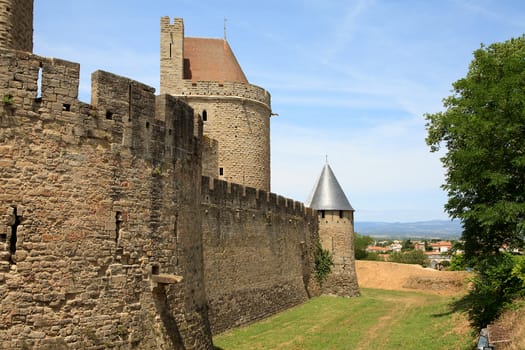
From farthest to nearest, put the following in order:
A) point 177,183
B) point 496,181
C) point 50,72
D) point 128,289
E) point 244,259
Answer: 1. point 244,259
2. point 496,181
3. point 177,183
4. point 128,289
5. point 50,72

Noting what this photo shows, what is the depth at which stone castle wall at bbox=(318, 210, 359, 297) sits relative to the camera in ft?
87.5

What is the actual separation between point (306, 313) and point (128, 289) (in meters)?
13.4

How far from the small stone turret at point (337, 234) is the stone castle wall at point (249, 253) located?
285cm

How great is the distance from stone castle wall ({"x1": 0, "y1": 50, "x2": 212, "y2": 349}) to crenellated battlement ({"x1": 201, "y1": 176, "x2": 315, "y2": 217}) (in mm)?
5678

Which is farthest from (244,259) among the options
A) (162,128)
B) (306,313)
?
(162,128)

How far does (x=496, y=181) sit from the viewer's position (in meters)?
14.0

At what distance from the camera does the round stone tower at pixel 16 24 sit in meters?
9.57

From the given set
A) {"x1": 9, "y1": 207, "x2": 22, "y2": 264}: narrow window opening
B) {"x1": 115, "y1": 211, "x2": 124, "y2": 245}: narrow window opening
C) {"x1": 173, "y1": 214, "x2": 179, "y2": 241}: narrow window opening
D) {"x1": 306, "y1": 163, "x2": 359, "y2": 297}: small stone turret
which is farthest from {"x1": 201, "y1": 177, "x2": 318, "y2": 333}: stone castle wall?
{"x1": 9, "y1": 207, "x2": 22, "y2": 264}: narrow window opening

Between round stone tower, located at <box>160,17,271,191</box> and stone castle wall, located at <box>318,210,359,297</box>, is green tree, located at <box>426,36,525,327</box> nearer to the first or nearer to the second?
round stone tower, located at <box>160,17,271,191</box>

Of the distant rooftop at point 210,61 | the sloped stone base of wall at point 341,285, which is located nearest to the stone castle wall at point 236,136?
the distant rooftop at point 210,61

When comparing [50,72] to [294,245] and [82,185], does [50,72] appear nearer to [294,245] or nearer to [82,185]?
[82,185]

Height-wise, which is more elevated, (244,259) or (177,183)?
(177,183)

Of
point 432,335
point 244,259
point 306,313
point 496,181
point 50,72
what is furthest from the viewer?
point 306,313

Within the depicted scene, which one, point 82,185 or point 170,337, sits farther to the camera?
point 170,337
